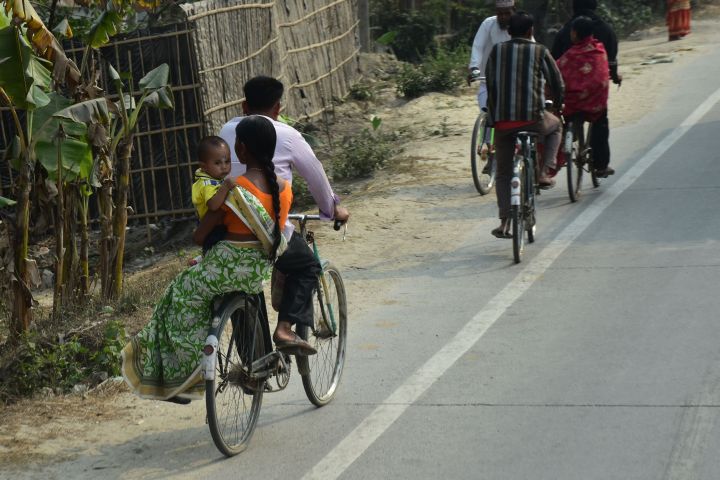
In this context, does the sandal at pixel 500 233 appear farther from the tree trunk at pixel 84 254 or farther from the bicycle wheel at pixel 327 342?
the tree trunk at pixel 84 254

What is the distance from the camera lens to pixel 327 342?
677 centimetres

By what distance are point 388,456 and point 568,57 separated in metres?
6.45

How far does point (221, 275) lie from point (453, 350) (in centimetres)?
227

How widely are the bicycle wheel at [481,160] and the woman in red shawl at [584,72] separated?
104 centimetres

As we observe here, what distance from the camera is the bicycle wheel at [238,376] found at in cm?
579

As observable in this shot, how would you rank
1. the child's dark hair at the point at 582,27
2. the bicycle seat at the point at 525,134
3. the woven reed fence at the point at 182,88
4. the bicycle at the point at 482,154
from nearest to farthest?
the bicycle seat at the point at 525,134 < the child's dark hair at the point at 582,27 < the bicycle at the point at 482,154 < the woven reed fence at the point at 182,88

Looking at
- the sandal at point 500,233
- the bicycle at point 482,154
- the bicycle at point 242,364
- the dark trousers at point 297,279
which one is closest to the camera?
the bicycle at point 242,364

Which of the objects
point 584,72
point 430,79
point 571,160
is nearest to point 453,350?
point 571,160

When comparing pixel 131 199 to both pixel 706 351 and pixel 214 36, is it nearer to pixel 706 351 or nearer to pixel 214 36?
pixel 214 36

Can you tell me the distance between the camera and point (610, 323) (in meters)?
7.68

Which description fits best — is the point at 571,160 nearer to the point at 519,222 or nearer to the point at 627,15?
the point at 519,222

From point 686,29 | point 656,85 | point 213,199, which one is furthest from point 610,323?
point 686,29

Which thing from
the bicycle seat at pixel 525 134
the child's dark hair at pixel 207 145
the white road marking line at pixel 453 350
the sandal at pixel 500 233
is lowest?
the white road marking line at pixel 453 350

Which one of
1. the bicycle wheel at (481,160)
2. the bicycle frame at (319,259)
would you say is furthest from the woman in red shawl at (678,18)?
the bicycle frame at (319,259)
